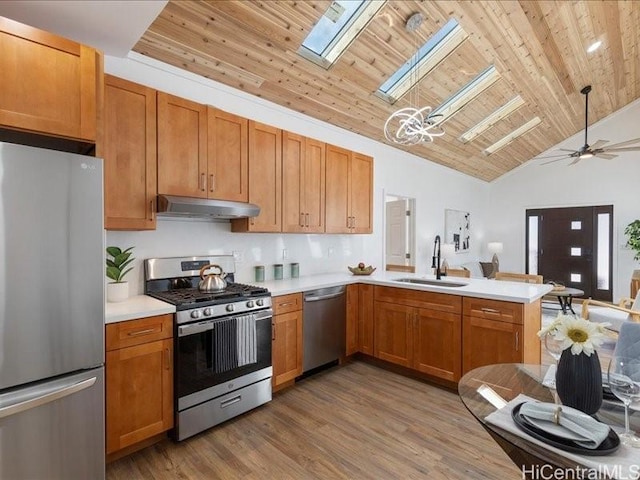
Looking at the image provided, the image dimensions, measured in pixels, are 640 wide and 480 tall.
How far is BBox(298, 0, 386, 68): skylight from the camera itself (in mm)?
2900

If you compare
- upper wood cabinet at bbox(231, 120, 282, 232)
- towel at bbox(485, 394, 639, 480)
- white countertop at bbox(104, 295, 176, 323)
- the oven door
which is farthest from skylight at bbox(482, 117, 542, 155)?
white countertop at bbox(104, 295, 176, 323)

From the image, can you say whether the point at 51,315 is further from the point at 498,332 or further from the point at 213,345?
the point at 498,332

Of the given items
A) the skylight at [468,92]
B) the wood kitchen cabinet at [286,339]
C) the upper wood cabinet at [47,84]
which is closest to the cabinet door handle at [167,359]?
the wood kitchen cabinet at [286,339]

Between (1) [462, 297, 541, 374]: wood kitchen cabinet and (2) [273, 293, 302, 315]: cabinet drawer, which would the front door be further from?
(2) [273, 293, 302, 315]: cabinet drawer

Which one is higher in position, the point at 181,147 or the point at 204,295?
the point at 181,147

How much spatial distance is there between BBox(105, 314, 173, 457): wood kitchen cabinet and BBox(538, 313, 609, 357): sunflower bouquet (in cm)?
209

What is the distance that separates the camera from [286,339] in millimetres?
2922

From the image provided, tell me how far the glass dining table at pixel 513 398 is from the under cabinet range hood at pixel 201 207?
1993 mm

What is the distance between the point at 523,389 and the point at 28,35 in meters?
2.81

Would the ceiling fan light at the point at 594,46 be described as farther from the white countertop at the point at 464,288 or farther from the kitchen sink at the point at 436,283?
the kitchen sink at the point at 436,283

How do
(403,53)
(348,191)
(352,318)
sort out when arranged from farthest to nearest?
(348,191) → (352,318) → (403,53)

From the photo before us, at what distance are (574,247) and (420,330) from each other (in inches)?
241

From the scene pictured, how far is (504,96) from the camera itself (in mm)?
4812

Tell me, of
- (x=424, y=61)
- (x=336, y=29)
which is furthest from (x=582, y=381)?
(x=424, y=61)
